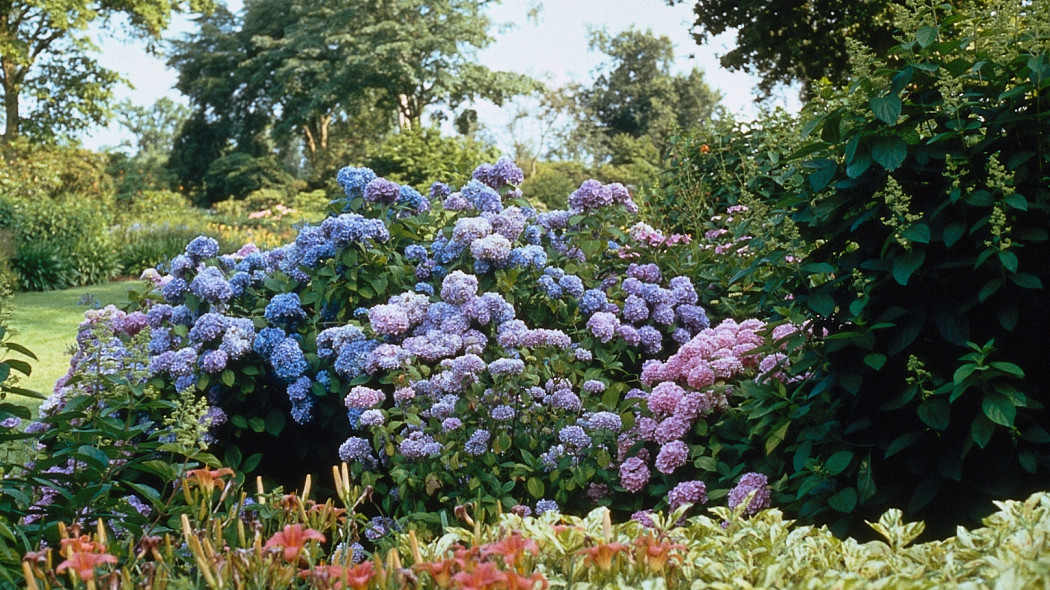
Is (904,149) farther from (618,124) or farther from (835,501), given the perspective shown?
(618,124)

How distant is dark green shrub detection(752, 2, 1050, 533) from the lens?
2.40m

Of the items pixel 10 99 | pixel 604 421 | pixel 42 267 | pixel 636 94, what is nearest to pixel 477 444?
pixel 604 421

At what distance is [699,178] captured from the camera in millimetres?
6648

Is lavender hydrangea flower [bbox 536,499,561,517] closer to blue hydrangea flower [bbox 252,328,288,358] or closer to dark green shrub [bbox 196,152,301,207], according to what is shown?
blue hydrangea flower [bbox 252,328,288,358]

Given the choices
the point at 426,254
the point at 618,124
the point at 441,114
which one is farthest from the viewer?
the point at 618,124

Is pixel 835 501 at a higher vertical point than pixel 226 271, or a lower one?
lower

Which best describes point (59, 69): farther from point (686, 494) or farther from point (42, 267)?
point (686, 494)

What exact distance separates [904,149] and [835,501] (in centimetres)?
102

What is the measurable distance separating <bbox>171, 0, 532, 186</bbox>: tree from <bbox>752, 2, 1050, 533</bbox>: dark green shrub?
27.7 m

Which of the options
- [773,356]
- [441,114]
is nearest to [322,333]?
[773,356]

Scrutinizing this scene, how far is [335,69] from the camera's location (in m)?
31.2

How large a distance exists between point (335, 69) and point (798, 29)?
65.2ft

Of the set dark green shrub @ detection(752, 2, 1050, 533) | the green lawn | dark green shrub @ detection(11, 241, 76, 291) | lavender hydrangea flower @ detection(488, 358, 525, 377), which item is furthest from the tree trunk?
dark green shrub @ detection(752, 2, 1050, 533)

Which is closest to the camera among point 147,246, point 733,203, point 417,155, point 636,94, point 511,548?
point 511,548
